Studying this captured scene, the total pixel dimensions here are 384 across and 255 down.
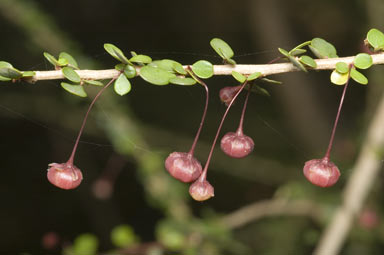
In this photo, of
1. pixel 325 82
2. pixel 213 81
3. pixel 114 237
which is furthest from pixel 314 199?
pixel 325 82

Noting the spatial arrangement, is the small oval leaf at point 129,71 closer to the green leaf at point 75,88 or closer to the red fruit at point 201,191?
the green leaf at point 75,88

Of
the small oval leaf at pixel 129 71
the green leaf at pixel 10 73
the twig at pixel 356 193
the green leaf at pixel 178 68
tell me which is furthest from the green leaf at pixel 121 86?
the twig at pixel 356 193

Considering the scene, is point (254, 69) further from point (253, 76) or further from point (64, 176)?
point (64, 176)

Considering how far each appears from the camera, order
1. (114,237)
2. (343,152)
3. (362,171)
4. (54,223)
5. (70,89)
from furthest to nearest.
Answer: (54,223) < (343,152) < (362,171) < (114,237) < (70,89)

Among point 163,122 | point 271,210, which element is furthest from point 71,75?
point 163,122

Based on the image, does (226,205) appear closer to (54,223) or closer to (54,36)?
(54,223)

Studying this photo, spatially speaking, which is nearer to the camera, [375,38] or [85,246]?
[375,38]
